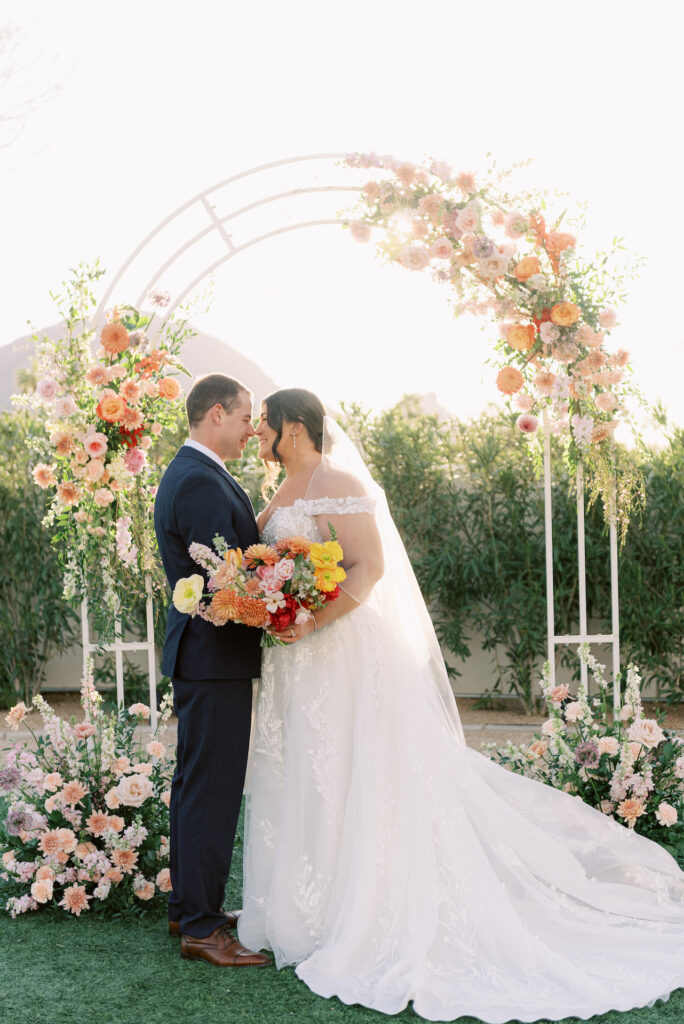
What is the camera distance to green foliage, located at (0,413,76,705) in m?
7.78

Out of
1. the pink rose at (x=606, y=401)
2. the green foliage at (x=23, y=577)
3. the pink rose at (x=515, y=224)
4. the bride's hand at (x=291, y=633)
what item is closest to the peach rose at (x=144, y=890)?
the bride's hand at (x=291, y=633)

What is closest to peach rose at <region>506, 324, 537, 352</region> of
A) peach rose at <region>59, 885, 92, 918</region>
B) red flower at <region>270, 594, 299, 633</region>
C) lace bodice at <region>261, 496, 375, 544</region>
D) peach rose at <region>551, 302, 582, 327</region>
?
peach rose at <region>551, 302, 582, 327</region>

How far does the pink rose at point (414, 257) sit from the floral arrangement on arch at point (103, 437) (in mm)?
997

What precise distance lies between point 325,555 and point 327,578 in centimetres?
7

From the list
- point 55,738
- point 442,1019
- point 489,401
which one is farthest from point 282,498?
point 489,401

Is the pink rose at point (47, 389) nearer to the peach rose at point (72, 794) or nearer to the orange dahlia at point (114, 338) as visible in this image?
the orange dahlia at point (114, 338)

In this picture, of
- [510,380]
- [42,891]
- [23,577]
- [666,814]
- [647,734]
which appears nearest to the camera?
[42,891]

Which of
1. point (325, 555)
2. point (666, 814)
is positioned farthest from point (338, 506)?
point (666, 814)

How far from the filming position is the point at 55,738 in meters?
4.02

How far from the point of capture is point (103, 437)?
165 inches

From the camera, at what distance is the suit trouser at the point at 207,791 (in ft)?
10.6

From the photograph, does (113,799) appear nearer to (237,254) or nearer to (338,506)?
(338,506)

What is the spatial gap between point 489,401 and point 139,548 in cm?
417

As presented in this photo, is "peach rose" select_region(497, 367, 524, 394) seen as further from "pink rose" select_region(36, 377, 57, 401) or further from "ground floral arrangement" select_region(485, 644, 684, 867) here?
"pink rose" select_region(36, 377, 57, 401)
